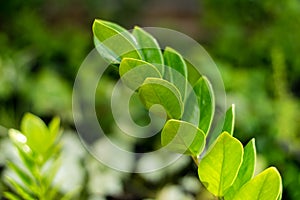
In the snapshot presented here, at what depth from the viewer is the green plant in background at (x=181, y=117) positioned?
15.7 inches

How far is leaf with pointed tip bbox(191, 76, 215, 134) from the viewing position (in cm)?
46

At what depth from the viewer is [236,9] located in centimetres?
137

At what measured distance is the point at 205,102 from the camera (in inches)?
18.3

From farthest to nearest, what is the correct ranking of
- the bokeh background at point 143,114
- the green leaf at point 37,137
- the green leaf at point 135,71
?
the bokeh background at point 143,114, the green leaf at point 37,137, the green leaf at point 135,71

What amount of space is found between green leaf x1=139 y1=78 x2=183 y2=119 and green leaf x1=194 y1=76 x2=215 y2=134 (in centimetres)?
4

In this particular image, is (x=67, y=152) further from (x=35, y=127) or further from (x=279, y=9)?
(x=279, y=9)

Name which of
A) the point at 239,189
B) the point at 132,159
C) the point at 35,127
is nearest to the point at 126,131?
the point at 132,159

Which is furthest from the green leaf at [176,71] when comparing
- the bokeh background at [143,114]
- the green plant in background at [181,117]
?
the bokeh background at [143,114]

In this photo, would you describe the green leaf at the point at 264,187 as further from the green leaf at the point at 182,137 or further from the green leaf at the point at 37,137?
the green leaf at the point at 37,137

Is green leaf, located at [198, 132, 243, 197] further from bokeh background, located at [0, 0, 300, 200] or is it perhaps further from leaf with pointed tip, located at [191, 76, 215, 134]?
bokeh background, located at [0, 0, 300, 200]

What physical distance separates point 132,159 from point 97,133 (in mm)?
163

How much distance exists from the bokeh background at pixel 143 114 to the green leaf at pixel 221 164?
0.33m

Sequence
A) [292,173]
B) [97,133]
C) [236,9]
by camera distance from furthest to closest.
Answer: [236,9] < [97,133] < [292,173]

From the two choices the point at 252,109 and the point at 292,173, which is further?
the point at 252,109
